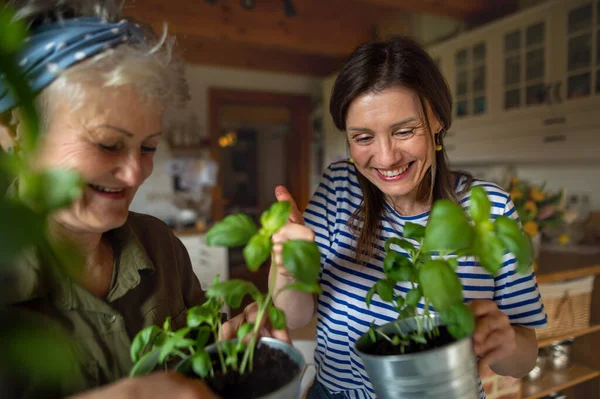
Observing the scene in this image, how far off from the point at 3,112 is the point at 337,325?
0.61 meters

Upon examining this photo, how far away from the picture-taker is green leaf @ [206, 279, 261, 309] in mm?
366

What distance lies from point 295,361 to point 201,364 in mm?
90

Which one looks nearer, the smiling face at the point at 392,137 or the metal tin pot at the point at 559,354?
the smiling face at the point at 392,137

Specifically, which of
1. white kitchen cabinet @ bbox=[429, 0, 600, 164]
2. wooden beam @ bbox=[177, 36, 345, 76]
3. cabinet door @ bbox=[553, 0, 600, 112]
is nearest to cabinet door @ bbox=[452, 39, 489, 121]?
white kitchen cabinet @ bbox=[429, 0, 600, 164]

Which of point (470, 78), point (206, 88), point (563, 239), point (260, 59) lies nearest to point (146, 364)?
point (563, 239)

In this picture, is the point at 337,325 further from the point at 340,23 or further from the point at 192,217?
the point at 340,23

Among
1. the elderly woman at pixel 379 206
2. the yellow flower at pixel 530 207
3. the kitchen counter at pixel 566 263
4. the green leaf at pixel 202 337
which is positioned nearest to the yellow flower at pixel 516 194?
the yellow flower at pixel 530 207

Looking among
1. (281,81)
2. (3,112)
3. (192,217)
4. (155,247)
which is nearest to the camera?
(3,112)

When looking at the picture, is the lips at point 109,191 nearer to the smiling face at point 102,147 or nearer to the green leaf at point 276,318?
the smiling face at point 102,147

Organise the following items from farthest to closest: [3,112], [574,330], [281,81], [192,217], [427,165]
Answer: [281,81] < [192,217] < [574,330] < [427,165] < [3,112]

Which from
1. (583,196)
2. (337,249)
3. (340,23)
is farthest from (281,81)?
(337,249)

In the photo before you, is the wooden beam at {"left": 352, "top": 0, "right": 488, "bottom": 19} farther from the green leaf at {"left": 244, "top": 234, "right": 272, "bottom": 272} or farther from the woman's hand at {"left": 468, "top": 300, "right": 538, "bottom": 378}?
the green leaf at {"left": 244, "top": 234, "right": 272, "bottom": 272}

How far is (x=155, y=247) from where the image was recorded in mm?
585

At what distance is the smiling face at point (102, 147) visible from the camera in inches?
15.6
